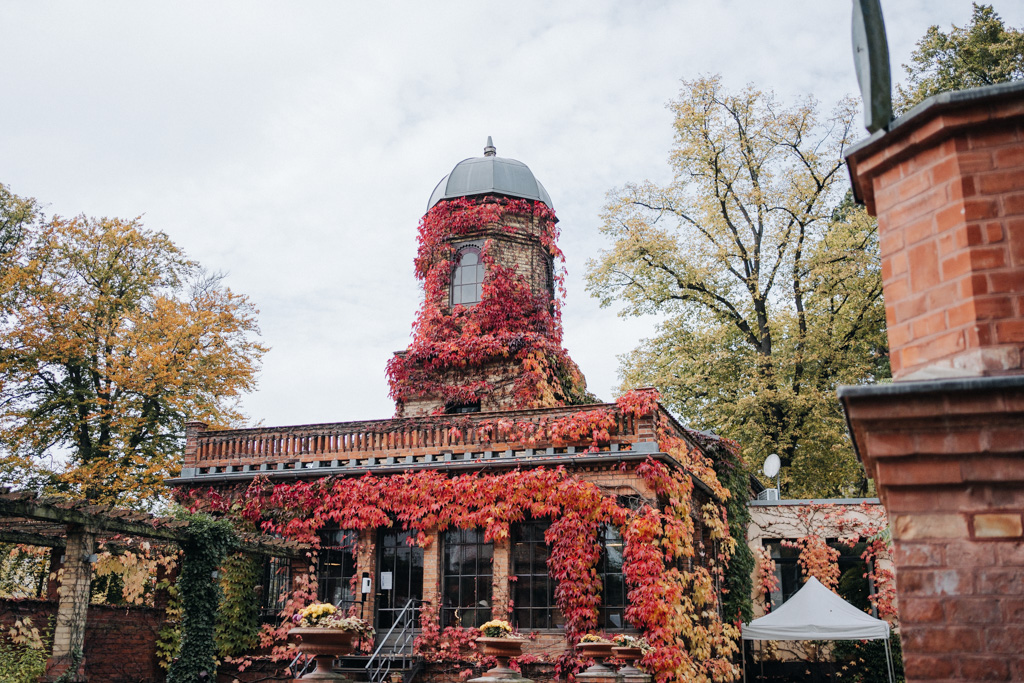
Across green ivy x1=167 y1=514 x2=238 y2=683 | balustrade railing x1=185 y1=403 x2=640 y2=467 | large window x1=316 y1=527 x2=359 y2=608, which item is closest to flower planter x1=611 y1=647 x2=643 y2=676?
balustrade railing x1=185 y1=403 x2=640 y2=467

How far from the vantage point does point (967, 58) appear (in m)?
24.5

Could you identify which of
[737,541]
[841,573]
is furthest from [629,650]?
[841,573]

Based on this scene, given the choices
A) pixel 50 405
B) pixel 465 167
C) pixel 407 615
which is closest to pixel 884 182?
pixel 407 615

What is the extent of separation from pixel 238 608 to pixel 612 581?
7.19 m

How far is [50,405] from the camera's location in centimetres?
2541

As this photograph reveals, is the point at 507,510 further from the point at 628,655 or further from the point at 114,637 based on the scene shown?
the point at 114,637

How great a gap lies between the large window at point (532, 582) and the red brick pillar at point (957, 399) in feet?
41.7

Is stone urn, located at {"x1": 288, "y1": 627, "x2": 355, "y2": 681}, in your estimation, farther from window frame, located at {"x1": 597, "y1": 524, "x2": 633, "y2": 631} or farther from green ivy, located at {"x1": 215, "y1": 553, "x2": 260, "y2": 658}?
green ivy, located at {"x1": 215, "y1": 553, "x2": 260, "y2": 658}

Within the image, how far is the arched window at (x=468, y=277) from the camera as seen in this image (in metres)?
21.7

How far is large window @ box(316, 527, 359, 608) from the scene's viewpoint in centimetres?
1692

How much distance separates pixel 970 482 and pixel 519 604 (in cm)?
1321

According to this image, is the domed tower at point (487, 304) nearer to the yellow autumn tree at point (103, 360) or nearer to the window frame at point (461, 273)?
the window frame at point (461, 273)

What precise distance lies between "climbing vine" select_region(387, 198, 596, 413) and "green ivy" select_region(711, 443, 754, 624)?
3920 millimetres

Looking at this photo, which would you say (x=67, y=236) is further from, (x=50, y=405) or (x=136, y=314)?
(x=50, y=405)
